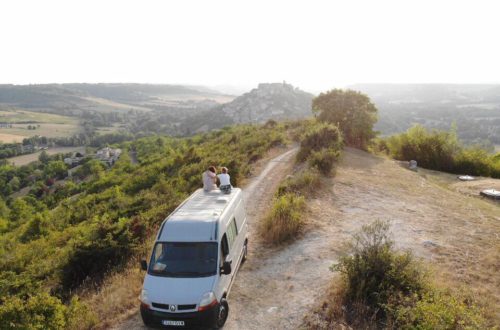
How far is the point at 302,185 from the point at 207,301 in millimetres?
10933

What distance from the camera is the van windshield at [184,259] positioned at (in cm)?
818

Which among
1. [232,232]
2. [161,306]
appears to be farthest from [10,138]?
[161,306]

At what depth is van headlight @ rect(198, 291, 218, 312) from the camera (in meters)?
7.61

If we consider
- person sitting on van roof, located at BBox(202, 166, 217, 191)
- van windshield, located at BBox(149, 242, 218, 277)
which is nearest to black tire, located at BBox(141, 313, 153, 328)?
van windshield, located at BBox(149, 242, 218, 277)

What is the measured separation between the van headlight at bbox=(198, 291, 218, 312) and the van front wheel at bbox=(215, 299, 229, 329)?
37 cm

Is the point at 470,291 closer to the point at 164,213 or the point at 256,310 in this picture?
the point at 256,310

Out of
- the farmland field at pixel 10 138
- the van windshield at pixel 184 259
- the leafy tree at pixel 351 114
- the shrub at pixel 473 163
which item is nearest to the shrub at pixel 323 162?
the leafy tree at pixel 351 114

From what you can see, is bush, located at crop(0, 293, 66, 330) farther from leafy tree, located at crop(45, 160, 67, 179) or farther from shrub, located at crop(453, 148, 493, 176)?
leafy tree, located at crop(45, 160, 67, 179)

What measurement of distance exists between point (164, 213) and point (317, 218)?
22.3ft

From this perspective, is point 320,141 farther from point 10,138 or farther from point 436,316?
point 10,138

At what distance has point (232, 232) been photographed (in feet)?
32.5

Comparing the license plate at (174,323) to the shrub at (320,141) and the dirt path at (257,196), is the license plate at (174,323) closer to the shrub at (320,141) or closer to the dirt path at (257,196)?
the dirt path at (257,196)

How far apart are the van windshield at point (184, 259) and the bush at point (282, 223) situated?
4904 millimetres

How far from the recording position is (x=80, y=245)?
1347 cm
